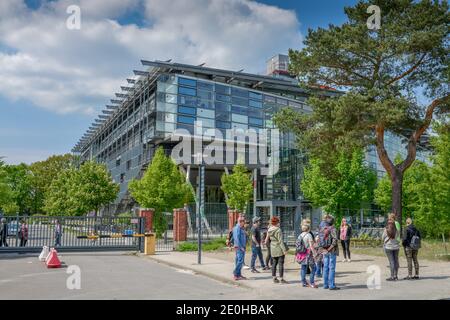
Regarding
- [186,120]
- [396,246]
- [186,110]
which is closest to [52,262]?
[396,246]

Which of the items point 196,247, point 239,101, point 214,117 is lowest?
point 196,247

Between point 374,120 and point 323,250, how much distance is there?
11.0 metres

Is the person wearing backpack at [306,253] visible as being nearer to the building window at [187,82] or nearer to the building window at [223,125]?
the building window at [187,82]

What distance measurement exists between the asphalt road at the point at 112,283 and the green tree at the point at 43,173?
60.6m

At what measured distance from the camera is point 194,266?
53.7 feet

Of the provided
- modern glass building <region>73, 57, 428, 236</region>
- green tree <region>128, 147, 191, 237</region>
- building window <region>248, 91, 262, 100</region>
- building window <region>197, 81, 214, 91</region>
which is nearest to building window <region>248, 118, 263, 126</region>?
modern glass building <region>73, 57, 428, 236</region>

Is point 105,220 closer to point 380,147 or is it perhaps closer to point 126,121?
point 380,147

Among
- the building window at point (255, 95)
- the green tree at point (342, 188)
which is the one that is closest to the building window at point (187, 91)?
the building window at point (255, 95)

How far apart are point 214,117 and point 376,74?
3246 cm

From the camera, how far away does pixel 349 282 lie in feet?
39.9

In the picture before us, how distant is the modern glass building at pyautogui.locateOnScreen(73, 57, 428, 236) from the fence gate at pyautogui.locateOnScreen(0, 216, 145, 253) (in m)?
22.3

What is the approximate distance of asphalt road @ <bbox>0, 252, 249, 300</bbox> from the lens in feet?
33.8

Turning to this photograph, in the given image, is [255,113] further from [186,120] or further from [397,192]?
[397,192]
